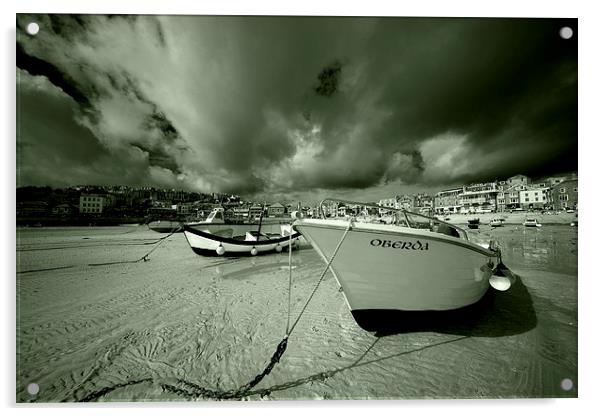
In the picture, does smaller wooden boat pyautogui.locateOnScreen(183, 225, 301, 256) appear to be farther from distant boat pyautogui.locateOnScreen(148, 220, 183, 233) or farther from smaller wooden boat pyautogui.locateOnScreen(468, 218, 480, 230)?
smaller wooden boat pyautogui.locateOnScreen(468, 218, 480, 230)

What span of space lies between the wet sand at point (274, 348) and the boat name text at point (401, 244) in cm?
90

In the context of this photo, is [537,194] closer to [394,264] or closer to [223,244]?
[394,264]

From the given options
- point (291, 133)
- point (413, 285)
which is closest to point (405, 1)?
point (291, 133)

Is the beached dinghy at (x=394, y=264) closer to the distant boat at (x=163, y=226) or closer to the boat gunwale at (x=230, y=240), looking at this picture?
the boat gunwale at (x=230, y=240)

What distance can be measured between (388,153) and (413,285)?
1.82 m

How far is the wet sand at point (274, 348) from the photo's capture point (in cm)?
163

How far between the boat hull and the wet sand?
346 millimetres

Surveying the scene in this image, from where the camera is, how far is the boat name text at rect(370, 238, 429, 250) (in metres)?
1.78

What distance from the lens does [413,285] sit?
6.40ft

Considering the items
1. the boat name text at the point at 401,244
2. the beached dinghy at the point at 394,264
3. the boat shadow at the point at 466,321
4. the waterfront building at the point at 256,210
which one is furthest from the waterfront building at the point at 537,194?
the waterfront building at the point at 256,210

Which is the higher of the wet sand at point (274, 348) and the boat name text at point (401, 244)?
the boat name text at point (401, 244)

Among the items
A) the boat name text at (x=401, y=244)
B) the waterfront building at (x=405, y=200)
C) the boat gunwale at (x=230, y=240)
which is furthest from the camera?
the boat gunwale at (x=230, y=240)

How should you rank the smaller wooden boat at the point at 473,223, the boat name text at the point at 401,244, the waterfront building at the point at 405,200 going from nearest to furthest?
1. the boat name text at the point at 401,244
2. the waterfront building at the point at 405,200
3. the smaller wooden boat at the point at 473,223

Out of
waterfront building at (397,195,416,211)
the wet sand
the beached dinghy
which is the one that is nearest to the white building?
the wet sand
